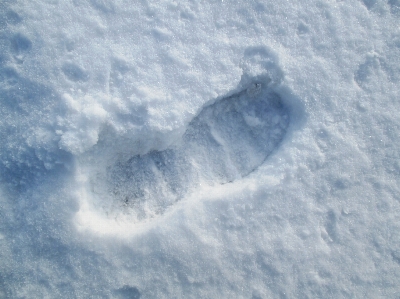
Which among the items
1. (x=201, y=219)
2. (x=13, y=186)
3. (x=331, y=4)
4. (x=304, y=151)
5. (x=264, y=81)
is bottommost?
(x=13, y=186)

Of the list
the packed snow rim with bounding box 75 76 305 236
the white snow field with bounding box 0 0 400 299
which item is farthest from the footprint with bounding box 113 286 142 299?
the packed snow rim with bounding box 75 76 305 236

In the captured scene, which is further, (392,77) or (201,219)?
(392,77)

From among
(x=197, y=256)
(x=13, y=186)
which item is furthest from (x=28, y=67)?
(x=197, y=256)

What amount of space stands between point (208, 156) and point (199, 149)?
0.06 meters

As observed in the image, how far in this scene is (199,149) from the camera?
4.90ft

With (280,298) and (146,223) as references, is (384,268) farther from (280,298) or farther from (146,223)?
(146,223)

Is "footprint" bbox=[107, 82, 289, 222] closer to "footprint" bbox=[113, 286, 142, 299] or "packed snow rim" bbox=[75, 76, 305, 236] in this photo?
"packed snow rim" bbox=[75, 76, 305, 236]

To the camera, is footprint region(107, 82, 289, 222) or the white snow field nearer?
the white snow field

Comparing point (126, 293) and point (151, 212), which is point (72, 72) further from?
point (126, 293)

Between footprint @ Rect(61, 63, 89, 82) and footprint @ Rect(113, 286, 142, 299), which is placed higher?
footprint @ Rect(61, 63, 89, 82)

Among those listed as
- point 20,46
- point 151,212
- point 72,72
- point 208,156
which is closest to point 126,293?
point 151,212

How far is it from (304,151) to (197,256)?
2.38ft

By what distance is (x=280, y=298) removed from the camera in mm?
1356

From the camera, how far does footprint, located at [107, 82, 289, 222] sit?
4.77 feet
